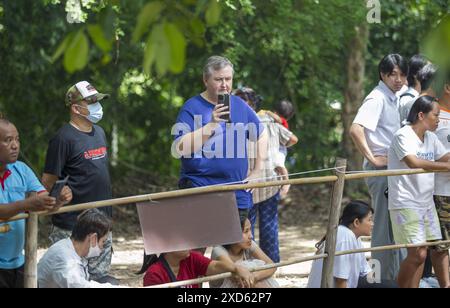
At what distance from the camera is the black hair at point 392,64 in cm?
780

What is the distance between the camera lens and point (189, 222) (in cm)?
618

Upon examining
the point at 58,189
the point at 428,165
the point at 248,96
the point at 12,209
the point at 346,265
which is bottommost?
the point at 346,265

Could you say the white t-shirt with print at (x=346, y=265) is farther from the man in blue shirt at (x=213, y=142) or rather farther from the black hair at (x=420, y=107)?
the black hair at (x=420, y=107)

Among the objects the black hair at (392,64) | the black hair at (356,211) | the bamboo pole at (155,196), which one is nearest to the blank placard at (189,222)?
the bamboo pole at (155,196)

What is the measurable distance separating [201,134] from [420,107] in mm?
1563

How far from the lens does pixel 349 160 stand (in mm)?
13781

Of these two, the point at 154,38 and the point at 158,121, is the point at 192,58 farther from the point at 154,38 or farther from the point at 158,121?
the point at 154,38

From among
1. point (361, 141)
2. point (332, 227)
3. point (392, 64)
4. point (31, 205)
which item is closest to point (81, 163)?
point (31, 205)

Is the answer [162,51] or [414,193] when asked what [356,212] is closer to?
[414,193]

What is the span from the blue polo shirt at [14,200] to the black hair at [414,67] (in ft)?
11.1

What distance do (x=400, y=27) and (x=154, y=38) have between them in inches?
404

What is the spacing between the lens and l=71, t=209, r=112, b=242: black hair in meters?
6.11

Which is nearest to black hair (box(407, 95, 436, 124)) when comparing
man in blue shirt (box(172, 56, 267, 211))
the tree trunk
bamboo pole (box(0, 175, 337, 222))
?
bamboo pole (box(0, 175, 337, 222))
